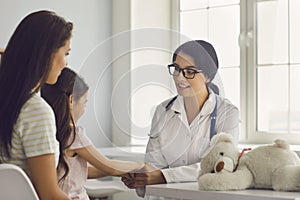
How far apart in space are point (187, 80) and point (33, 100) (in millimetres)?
664

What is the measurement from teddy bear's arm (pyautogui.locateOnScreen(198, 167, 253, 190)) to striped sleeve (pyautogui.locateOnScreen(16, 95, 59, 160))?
58 cm

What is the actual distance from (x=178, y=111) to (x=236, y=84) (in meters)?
1.19

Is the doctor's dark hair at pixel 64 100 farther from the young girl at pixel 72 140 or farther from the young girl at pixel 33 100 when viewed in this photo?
the young girl at pixel 33 100

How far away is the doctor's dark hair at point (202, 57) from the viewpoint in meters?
1.98

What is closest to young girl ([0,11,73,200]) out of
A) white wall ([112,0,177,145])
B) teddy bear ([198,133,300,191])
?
white wall ([112,0,177,145])

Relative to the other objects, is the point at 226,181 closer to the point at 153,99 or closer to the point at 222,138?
the point at 222,138

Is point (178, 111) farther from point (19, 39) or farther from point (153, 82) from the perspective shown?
point (19, 39)

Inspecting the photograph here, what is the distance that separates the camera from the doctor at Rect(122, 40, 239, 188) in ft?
6.68

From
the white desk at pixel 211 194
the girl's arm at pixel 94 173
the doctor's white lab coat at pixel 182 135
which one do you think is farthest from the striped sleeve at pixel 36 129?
the girl's arm at pixel 94 173

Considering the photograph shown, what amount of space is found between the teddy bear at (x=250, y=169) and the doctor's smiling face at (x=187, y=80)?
214mm

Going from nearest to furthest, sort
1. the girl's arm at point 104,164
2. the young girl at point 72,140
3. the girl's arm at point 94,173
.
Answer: the young girl at point 72,140 → the girl's arm at point 104,164 → the girl's arm at point 94,173

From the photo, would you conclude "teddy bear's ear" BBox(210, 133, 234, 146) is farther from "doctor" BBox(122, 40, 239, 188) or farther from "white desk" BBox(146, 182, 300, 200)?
"white desk" BBox(146, 182, 300, 200)

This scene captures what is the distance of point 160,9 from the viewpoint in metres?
3.55

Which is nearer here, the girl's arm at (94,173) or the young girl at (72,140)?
the young girl at (72,140)
